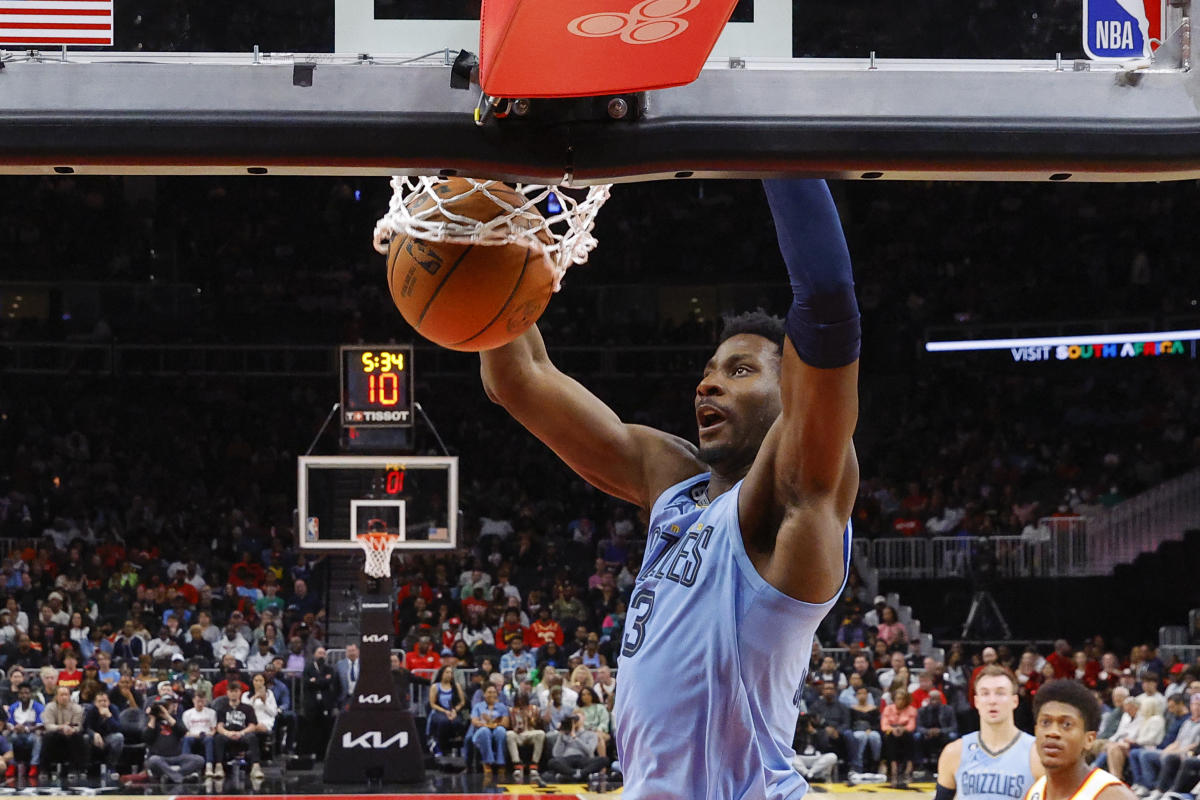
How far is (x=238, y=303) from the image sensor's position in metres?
20.5

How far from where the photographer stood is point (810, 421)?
2.51 meters

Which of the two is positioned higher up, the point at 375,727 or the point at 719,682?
the point at 719,682

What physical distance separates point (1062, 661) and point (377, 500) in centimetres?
728

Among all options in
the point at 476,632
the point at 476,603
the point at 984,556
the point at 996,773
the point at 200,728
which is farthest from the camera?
the point at 984,556

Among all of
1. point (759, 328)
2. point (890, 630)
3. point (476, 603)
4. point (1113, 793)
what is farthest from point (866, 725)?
point (759, 328)

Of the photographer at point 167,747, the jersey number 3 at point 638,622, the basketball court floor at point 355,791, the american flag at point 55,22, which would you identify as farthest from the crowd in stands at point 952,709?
the american flag at point 55,22

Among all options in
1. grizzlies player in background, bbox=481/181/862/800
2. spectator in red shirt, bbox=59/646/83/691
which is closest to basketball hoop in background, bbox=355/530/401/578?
spectator in red shirt, bbox=59/646/83/691

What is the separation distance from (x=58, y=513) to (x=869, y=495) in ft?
35.0

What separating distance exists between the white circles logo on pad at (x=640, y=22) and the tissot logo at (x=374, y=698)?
10.9 meters

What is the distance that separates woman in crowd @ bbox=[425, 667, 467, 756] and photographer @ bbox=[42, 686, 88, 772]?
10.0ft

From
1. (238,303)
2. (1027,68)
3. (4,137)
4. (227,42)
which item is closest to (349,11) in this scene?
(227,42)

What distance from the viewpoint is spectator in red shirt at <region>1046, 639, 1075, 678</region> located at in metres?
14.5

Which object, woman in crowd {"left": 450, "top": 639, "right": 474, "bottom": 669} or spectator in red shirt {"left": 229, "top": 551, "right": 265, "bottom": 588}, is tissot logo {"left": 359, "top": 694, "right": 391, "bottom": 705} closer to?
woman in crowd {"left": 450, "top": 639, "right": 474, "bottom": 669}

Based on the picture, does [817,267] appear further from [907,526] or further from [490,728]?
[907,526]
